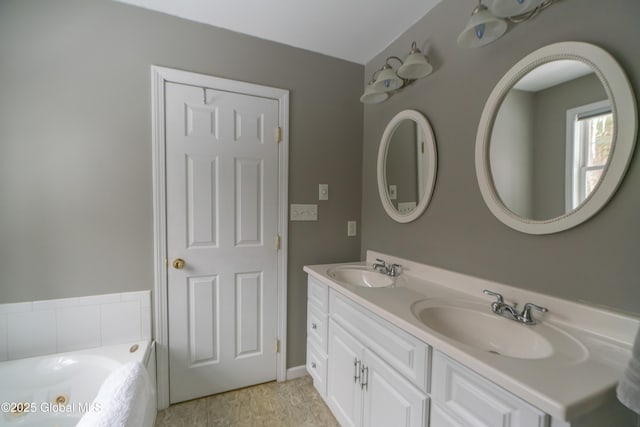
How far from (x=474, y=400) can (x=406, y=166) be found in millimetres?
1296

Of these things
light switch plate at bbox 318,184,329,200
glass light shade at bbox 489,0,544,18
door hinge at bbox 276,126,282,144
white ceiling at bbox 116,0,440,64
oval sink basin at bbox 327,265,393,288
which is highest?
white ceiling at bbox 116,0,440,64

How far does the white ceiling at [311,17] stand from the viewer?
148 cm

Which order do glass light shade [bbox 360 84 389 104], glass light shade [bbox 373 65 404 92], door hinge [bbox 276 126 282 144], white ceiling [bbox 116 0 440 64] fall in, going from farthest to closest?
door hinge [bbox 276 126 282 144], glass light shade [bbox 360 84 389 104], glass light shade [bbox 373 65 404 92], white ceiling [bbox 116 0 440 64]

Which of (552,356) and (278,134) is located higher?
→ (278,134)

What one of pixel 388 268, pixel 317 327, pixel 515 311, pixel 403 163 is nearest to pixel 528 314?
pixel 515 311

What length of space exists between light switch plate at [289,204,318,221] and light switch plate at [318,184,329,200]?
0.09m

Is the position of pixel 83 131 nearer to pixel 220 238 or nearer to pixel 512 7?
pixel 220 238

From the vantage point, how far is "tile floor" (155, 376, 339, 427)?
60.6 inches

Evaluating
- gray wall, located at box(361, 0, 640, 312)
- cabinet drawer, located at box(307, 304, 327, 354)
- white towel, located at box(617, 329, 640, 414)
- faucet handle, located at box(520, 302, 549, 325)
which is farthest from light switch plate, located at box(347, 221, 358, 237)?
white towel, located at box(617, 329, 640, 414)

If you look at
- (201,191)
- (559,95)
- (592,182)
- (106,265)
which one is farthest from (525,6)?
(106,265)

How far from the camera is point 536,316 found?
1000 mm

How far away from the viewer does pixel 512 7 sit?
986 mm

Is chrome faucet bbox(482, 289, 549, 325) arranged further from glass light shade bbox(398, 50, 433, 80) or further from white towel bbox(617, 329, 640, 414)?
glass light shade bbox(398, 50, 433, 80)

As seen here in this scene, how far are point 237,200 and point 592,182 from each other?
1782 millimetres
